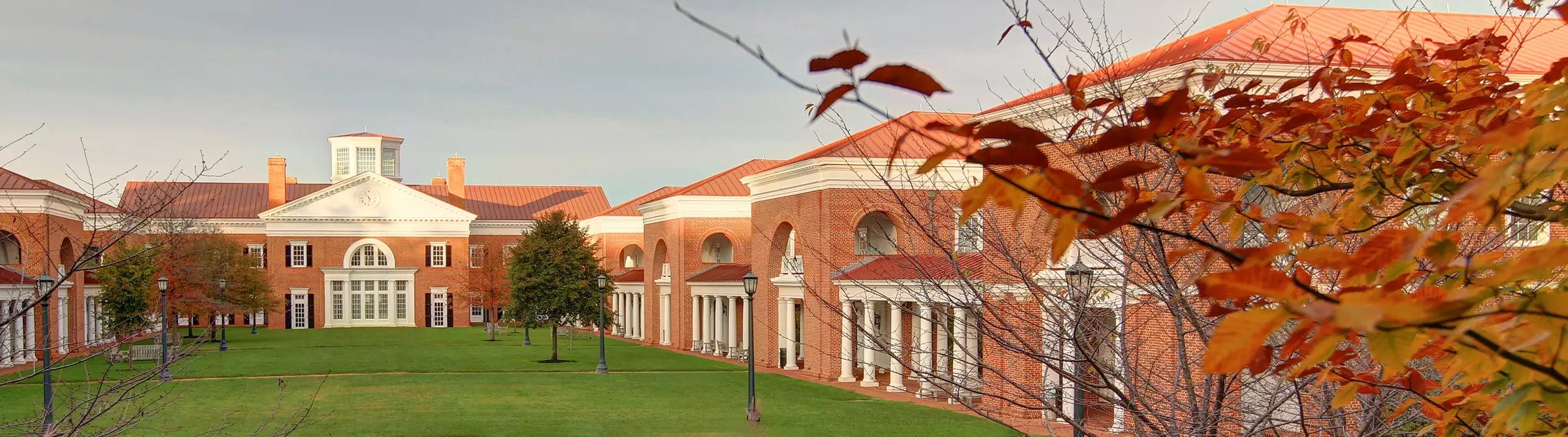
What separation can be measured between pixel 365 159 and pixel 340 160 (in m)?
1.81

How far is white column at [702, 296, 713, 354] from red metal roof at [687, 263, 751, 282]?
3.55 ft

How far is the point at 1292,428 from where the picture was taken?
13.4 meters

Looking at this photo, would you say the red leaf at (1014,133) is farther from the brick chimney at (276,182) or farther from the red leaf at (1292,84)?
the brick chimney at (276,182)

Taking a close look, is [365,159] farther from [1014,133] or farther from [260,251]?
[1014,133]

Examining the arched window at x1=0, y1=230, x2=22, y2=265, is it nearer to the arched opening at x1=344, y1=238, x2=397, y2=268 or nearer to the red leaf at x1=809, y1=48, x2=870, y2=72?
the arched opening at x1=344, y1=238, x2=397, y2=268

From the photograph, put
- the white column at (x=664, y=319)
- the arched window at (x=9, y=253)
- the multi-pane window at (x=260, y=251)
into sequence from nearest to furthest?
the arched window at (x=9, y=253) → the white column at (x=664, y=319) → the multi-pane window at (x=260, y=251)

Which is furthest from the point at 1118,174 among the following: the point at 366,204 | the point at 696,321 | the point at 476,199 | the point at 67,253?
the point at 476,199

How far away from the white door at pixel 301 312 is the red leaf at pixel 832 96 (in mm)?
70556

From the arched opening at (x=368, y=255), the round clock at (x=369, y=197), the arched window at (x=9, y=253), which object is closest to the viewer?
the arched window at (x=9, y=253)

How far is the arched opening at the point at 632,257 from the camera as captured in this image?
61.2 metres

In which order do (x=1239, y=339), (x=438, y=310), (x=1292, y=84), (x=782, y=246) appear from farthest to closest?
(x=438, y=310)
(x=782, y=246)
(x=1292, y=84)
(x=1239, y=339)

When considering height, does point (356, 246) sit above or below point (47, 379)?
above

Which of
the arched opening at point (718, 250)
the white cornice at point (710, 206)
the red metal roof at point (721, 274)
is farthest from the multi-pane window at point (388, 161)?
the red metal roof at point (721, 274)

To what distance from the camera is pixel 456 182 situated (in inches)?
2864
